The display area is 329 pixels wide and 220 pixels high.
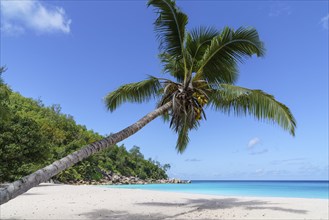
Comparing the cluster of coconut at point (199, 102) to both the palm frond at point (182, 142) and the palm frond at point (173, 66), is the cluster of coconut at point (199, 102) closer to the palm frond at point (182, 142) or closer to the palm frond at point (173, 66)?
the palm frond at point (173, 66)

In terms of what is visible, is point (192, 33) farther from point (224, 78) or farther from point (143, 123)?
point (143, 123)

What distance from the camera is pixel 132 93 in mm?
9836

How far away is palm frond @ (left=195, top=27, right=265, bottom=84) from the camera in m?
8.32

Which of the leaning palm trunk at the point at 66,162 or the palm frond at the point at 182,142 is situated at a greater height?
the palm frond at the point at 182,142

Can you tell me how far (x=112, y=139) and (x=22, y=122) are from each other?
1734 cm

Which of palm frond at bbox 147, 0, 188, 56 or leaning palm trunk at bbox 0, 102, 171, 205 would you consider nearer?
leaning palm trunk at bbox 0, 102, 171, 205

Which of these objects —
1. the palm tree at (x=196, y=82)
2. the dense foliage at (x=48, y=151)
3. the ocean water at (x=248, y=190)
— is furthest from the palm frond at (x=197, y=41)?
the ocean water at (x=248, y=190)

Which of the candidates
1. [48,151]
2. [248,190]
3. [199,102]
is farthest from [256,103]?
[248,190]

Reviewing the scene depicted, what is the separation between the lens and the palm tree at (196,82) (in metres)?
7.78

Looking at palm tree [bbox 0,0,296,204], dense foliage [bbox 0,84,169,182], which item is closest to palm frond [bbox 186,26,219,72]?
palm tree [bbox 0,0,296,204]

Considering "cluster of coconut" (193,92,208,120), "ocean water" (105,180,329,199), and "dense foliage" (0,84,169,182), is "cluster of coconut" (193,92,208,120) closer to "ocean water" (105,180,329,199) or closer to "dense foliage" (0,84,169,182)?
"dense foliage" (0,84,169,182)

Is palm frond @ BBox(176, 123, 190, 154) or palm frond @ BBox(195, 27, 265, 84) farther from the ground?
palm frond @ BBox(195, 27, 265, 84)

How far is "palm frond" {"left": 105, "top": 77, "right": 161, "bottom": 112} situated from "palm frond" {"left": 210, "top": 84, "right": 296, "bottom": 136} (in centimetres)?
177

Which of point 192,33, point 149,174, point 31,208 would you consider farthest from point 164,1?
point 149,174
